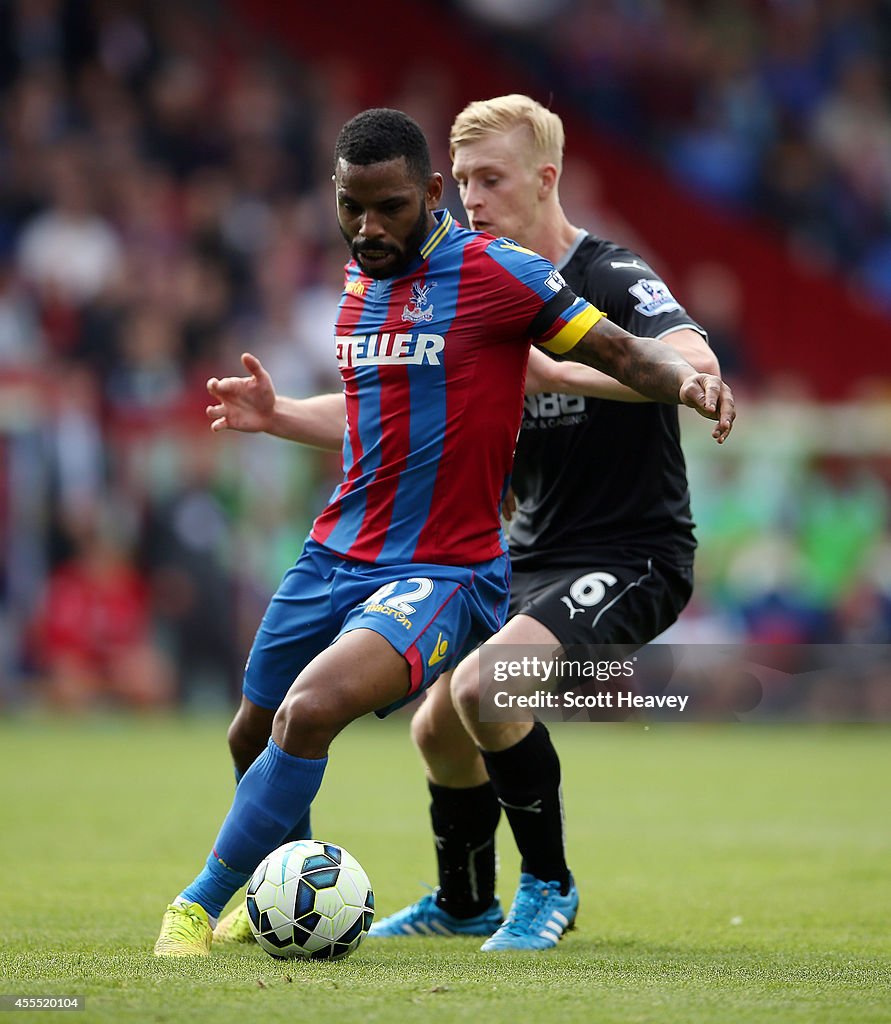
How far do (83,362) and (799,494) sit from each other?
6262mm

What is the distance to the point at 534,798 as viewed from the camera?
530cm

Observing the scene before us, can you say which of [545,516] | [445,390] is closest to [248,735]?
[445,390]

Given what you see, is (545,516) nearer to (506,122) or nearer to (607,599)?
(607,599)

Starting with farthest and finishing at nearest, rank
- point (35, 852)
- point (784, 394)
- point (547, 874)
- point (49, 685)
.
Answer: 1. point (784, 394)
2. point (49, 685)
3. point (35, 852)
4. point (547, 874)

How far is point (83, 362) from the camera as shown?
13797mm

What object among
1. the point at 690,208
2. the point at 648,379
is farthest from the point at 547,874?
the point at 690,208

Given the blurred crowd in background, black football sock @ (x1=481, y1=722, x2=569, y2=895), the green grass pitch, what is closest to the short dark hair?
black football sock @ (x1=481, y1=722, x2=569, y2=895)

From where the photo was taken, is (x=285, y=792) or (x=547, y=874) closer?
(x=285, y=792)

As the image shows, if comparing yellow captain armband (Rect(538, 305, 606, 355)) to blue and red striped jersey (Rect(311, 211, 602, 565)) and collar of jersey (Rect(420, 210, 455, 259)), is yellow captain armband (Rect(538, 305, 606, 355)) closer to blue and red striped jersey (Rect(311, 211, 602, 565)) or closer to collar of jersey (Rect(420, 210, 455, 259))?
blue and red striped jersey (Rect(311, 211, 602, 565))

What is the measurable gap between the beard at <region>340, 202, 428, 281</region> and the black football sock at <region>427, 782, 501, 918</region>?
1836mm

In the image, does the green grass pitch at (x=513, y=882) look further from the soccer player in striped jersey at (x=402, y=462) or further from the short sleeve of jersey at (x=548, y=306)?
the short sleeve of jersey at (x=548, y=306)

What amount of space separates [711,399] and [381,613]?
1079 millimetres

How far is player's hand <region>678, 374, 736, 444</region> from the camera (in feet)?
14.3

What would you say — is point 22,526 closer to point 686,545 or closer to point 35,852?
point 35,852
